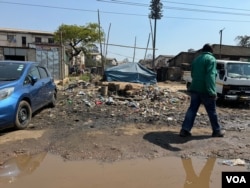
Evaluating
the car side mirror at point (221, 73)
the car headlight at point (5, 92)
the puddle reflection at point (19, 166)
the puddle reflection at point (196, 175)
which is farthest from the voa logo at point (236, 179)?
the car side mirror at point (221, 73)

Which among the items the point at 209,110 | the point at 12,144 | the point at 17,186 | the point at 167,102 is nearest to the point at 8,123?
the point at 12,144

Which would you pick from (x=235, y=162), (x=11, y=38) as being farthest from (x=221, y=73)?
(x=11, y=38)

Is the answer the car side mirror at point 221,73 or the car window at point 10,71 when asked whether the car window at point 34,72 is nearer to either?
the car window at point 10,71

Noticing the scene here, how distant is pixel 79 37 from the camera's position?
52844 millimetres

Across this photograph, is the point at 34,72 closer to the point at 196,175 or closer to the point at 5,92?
the point at 5,92

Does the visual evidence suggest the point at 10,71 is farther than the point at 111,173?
Yes

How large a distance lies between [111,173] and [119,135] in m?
2.02

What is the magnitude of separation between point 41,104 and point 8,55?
28.0 metres

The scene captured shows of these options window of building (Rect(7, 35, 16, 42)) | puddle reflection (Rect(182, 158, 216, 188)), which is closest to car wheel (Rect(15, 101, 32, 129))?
puddle reflection (Rect(182, 158, 216, 188))

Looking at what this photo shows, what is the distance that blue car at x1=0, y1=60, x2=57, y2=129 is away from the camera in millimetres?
6727

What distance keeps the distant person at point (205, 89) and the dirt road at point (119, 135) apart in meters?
0.25

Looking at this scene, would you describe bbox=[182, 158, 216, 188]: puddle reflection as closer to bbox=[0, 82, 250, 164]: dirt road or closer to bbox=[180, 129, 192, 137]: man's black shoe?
bbox=[0, 82, 250, 164]: dirt road

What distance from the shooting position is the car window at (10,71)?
25.0 feet

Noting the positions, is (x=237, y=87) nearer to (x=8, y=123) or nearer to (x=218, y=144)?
(x=218, y=144)
